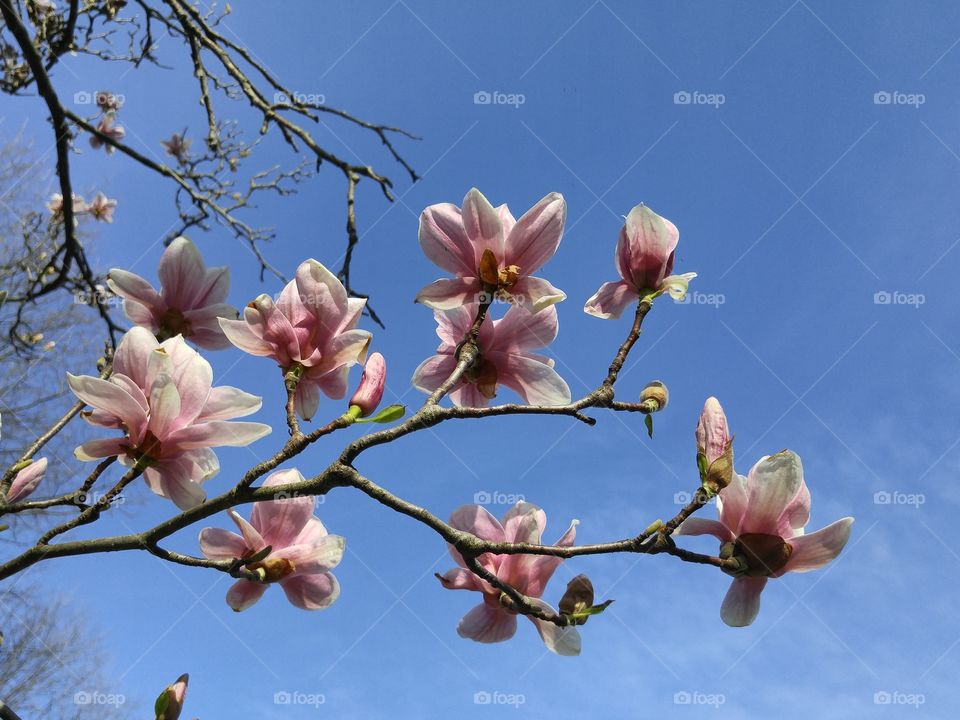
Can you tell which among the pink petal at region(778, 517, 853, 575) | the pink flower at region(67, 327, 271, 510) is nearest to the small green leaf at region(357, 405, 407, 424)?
the pink flower at region(67, 327, 271, 510)

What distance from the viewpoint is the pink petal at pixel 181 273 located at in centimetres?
139

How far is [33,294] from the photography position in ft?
9.18

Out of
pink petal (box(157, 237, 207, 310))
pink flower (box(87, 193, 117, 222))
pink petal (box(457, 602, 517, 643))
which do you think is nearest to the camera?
pink petal (box(457, 602, 517, 643))

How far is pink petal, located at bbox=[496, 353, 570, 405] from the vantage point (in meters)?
1.27

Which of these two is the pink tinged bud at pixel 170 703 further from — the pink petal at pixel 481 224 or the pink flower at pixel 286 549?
the pink petal at pixel 481 224

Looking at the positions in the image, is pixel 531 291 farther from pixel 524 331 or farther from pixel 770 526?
pixel 770 526

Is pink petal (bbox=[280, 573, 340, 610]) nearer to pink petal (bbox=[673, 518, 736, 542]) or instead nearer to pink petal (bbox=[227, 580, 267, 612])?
pink petal (bbox=[227, 580, 267, 612])

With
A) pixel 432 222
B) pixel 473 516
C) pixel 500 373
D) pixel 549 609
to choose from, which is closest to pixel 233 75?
pixel 432 222

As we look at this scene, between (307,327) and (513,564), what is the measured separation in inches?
22.4

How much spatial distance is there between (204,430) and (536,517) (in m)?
0.58

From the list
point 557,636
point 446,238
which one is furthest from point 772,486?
point 446,238

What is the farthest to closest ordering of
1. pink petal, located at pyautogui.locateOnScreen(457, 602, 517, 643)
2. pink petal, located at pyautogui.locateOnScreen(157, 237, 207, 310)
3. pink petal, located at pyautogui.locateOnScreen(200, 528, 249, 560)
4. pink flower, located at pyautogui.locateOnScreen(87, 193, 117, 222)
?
pink flower, located at pyautogui.locateOnScreen(87, 193, 117, 222), pink petal, located at pyautogui.locateOnScreen(157, 237, 207, 310), pink petal, located at pyautogui.locateOnScreen(457, 602, 517, 643), pink petal, located at pyautogui.locateOnScreen(200, 528, 249, 560)

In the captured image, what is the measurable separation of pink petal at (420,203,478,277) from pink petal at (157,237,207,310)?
482 mm

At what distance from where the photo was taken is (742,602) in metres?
1.13
